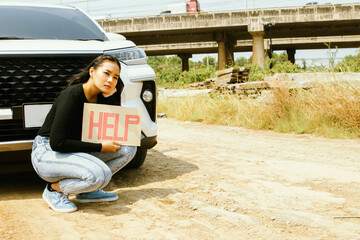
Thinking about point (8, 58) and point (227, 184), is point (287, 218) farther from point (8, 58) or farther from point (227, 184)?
point (8, 58)

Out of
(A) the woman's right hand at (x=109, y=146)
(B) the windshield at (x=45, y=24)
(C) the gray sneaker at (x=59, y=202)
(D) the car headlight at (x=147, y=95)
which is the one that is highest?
(B) the windshield at (x=45, y=24)

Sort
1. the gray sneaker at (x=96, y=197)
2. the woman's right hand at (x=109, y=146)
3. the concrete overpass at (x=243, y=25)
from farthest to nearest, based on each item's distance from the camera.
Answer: the concrete overpass at (x=243, y=25) → the gray sneaker at (x=96, y=197) → the woman's right hand at (x=109, y=146)

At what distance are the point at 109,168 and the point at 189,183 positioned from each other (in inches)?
37.4

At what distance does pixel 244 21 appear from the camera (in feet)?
112

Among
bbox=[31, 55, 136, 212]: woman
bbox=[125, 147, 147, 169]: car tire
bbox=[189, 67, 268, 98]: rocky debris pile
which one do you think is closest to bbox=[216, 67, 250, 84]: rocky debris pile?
bbox=[189, 67, 268, 98]: rocky debris pile

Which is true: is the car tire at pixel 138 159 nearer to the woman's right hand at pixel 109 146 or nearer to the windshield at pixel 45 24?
the woman's right hand at pixel 109 146

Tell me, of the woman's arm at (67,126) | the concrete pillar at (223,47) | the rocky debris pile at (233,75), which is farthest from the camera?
the concrete pillar at (223,47)

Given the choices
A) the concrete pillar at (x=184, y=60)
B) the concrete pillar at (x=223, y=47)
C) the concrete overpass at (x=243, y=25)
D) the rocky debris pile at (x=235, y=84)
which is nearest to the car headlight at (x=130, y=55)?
the rocky debris pile at (x=235, y=84)

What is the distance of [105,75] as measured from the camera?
300 centimetres

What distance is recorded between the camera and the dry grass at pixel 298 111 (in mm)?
6590

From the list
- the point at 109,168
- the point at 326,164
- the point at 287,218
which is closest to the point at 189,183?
the point at 109,168

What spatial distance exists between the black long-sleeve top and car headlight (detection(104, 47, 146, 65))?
0.63m

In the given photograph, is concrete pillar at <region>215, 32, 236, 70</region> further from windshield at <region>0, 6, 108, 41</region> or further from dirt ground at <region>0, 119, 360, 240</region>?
windshield at <region>0, 6, 108, 41</region>

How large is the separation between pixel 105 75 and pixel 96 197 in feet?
3.19
